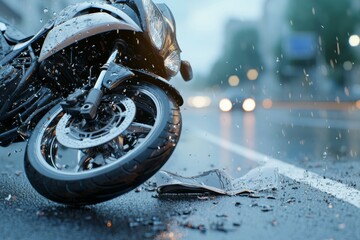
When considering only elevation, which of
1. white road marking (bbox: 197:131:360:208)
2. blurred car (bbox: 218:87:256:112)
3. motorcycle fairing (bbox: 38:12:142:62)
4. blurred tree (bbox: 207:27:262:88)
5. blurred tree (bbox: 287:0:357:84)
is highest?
motorcycle fairing (bbox: 38:12:142:62)

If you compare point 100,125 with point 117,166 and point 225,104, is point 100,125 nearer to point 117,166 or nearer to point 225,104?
point 117,166

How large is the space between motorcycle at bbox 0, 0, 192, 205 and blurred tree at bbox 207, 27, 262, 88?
319 ft

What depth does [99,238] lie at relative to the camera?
3461 millimetres

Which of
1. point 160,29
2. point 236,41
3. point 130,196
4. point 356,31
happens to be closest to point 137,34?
point 160,29

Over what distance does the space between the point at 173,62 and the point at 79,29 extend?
2.76 ft

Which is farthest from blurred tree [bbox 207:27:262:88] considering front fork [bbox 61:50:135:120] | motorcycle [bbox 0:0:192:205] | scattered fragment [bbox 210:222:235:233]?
scattered fragment [bbox 210:222:235:233]

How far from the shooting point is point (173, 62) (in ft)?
16.7

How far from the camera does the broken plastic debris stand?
4.89m

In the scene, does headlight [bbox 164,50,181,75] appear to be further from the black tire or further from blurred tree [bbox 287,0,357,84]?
blurred tree [bbox 287,0,357,84]

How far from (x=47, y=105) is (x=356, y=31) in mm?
47062

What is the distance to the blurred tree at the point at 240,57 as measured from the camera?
10282 centimetres

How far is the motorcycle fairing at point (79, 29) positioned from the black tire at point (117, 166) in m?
0.51

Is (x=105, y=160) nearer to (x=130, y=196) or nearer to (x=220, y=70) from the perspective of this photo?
(x=130, y=196)

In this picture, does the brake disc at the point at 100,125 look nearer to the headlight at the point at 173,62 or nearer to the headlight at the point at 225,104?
the headlight at the point at 173,62
